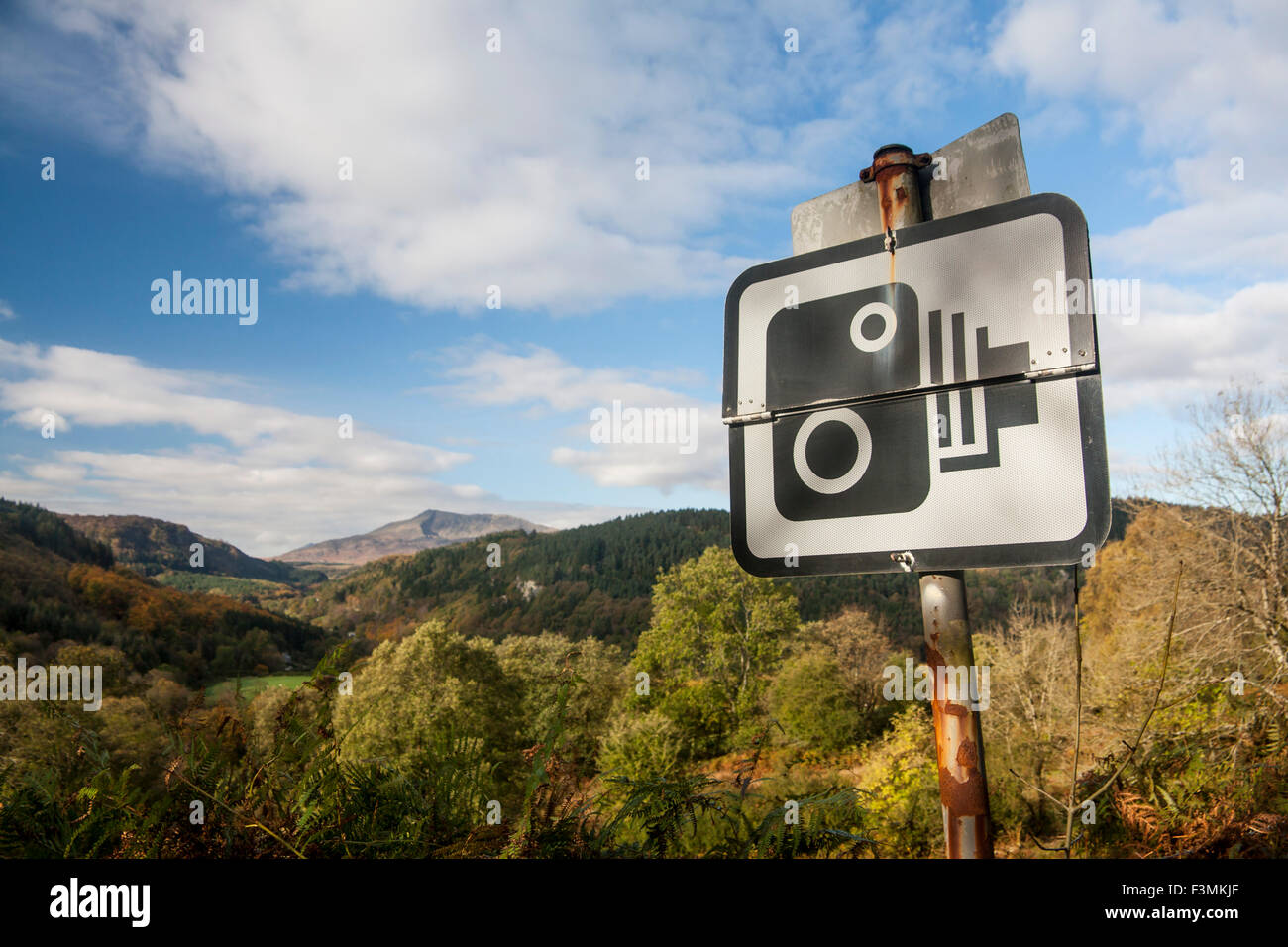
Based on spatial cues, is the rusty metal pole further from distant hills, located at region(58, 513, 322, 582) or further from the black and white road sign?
distant hills, located at region(58, 513, 322, 582)

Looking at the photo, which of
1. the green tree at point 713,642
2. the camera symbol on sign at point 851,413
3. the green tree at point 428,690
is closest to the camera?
the camera symbol on sign at point 851,413

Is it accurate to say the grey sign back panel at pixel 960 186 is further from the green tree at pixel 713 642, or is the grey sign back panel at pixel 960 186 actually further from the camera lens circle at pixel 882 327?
the green tree at pixel 713 642

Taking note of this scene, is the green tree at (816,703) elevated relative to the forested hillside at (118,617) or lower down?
lower down

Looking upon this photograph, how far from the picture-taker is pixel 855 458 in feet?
4.78

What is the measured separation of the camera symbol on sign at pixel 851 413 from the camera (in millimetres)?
1410

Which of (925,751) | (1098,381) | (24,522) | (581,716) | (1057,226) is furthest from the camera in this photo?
(24,522)

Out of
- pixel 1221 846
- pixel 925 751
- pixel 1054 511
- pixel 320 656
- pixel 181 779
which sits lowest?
pixel 925 751

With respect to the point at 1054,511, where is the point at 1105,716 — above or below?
below

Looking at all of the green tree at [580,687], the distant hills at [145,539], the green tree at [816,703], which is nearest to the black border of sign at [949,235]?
the green tree at [580,687]

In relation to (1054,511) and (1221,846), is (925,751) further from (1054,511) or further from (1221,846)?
(1054,511)

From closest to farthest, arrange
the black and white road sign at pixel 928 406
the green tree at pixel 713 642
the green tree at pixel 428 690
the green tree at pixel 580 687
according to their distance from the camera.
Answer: the black and white road sign at pixel 928 406 < the green tree at pixel 428 690 < the green tree at pixel 580 687 < the green tree at pixel 713 642

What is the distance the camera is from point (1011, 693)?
22.1m
